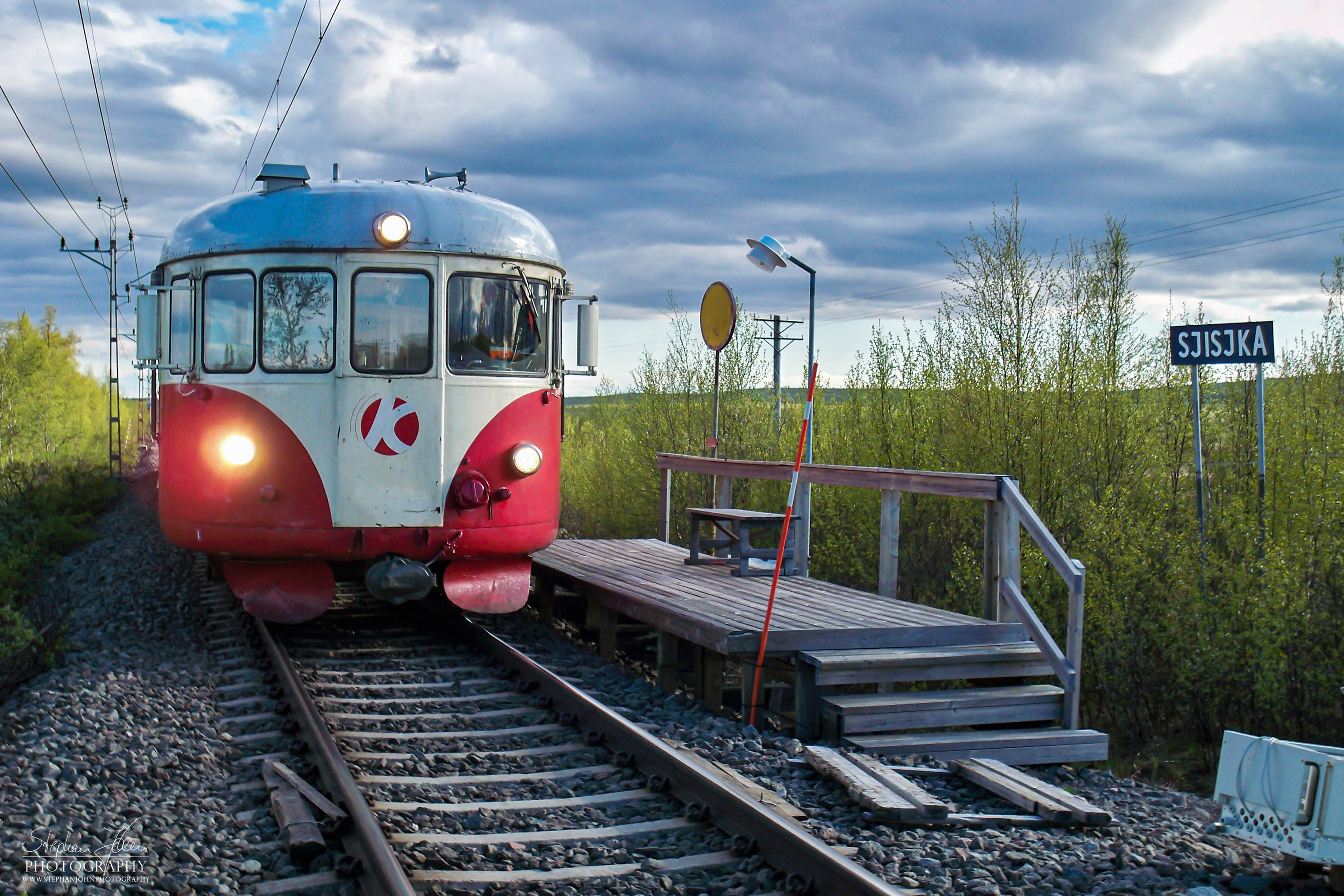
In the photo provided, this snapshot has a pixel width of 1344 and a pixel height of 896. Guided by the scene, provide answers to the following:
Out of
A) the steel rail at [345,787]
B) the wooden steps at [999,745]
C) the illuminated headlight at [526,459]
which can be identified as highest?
the illuminated headlight at [526,459]

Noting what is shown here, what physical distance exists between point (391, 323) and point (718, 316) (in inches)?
134

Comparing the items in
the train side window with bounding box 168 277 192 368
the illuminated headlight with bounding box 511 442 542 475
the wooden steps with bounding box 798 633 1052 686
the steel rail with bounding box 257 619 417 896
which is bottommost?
the steel rail with bounding box 257 619 417 896

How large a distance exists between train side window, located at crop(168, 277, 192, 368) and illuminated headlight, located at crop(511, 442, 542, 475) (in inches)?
90.5

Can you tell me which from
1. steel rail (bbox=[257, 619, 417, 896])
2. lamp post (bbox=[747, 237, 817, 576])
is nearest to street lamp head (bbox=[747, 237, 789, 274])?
lamp post (bbox=[747, 237, 817, 576])

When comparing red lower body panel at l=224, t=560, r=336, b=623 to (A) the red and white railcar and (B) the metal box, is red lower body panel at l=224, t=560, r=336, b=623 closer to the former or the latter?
(A) the red and white railcar

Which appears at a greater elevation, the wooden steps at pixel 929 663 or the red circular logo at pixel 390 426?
the red circular logo at pixel 390 426

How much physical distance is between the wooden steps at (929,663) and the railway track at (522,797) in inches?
46.3

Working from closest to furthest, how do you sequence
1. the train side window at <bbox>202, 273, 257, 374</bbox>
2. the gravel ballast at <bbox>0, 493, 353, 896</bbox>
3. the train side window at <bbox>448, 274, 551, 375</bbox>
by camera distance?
the gravel ballast at <bbox>0, 493, 353, 896</bbox> → the train side window at <bbox>202, 273, 257, 374</bbox> → the train side window at <bbox>448, 274, 551, 375</bbox>

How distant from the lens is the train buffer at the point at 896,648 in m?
5.72

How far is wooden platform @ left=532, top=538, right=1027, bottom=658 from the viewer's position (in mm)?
6180

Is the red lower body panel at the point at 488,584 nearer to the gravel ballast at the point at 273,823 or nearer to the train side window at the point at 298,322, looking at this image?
the gravel ballast at the point at 273,823

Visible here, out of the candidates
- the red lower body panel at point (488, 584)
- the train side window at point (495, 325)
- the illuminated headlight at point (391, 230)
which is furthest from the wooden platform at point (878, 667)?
the illuminated headlight at point (391, 230)

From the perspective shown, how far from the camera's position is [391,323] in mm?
7285

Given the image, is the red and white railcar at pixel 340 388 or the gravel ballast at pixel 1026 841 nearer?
the gravel ballast at pixel 1026 841
